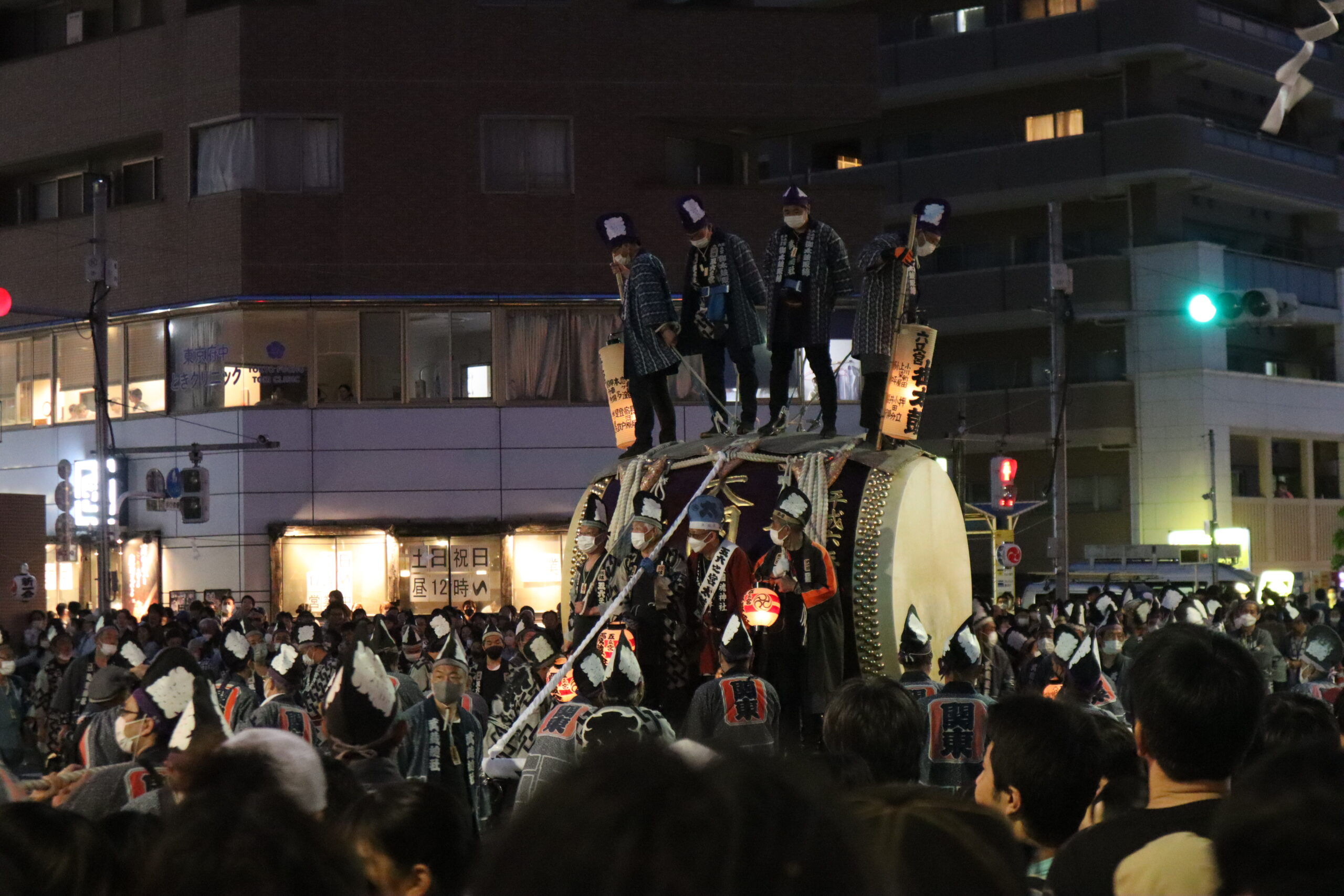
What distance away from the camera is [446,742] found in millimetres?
8773

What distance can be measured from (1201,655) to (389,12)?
88.9 feet

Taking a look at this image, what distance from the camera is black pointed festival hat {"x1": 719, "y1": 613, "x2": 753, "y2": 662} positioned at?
9242mm

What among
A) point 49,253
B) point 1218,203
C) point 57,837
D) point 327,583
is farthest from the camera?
point 1218,203

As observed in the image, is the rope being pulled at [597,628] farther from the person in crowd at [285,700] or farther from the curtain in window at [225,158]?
the curtain in window at [225,158]

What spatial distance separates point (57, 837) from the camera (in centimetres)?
357

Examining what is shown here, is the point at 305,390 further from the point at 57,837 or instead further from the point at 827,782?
the point at 827,782

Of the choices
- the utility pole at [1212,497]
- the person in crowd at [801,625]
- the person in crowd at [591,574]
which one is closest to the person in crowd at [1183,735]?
the person in crowd at [801,625]

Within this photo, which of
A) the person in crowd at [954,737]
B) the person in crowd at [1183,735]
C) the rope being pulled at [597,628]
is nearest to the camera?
the person in crowd at [1183,735]

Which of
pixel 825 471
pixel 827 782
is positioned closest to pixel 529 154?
pixel 825 471

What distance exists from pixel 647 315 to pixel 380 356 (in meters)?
17.4

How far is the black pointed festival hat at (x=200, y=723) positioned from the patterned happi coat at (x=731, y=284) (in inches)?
256

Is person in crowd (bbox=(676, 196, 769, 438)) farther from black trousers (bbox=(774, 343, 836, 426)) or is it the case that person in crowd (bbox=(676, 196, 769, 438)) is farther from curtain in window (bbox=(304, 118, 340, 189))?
curtain in window (bbox=(304, 118, 340, 189))

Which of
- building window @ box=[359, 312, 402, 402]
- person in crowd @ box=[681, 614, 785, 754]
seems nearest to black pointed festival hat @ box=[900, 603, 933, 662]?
person in crowd @ box=[681, 614, 785, 754]

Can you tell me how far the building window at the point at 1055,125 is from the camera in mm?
40750
